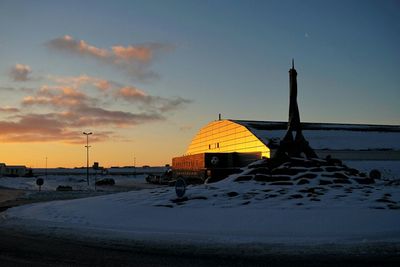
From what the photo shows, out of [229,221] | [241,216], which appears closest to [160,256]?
[229,221]

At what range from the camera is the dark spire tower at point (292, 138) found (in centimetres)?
2523

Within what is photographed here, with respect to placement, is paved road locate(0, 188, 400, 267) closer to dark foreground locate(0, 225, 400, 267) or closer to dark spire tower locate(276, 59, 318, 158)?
dark foreground locate(0, 225, 400, 267)

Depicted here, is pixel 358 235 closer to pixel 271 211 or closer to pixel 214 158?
pixel 271 211

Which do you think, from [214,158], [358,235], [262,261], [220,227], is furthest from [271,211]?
[214,158]

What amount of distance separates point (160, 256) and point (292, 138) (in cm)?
1695

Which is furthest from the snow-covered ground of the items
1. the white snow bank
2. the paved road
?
the paved road

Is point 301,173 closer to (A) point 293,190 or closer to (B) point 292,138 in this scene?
(A) point 293,190

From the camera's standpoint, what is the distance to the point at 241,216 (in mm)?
15102

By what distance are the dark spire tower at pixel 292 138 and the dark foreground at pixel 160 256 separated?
576 inches

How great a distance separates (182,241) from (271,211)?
4.59 m

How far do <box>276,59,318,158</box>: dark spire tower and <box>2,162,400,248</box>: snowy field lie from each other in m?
4.31

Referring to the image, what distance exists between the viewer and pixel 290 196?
18.1 m

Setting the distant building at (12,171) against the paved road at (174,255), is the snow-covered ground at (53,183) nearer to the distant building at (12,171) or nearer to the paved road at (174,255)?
the distant building at (12,171)

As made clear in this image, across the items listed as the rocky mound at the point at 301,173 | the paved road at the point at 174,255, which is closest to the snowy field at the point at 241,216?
the rocky mound at the point at 301,173
